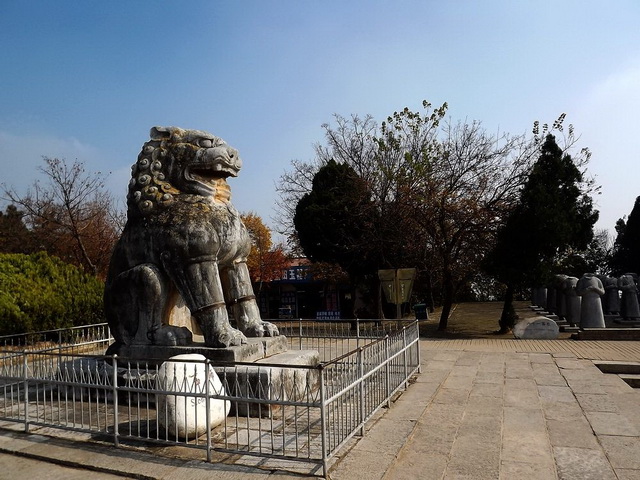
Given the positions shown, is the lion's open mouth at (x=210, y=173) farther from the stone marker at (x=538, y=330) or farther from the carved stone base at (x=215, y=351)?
the stone marker at (x=538, y=330)

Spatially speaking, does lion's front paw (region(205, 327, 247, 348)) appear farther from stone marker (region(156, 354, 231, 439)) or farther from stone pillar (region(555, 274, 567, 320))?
stone pillar (region(555, 274, 567, 320))

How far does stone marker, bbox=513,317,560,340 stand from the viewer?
13719 millimetres

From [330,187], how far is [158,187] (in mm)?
13303

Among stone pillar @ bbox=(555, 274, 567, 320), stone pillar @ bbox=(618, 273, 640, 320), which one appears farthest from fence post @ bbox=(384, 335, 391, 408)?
stone pillar @ bbox=(618, 273, 640, 320)

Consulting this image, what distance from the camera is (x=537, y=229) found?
14.7m

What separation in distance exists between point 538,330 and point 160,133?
11.2 m

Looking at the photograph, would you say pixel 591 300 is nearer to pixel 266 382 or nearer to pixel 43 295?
pixel 266 382

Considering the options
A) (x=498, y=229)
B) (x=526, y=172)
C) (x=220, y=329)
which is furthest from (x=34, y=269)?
(x=526, y=172)

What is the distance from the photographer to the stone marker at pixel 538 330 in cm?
1372

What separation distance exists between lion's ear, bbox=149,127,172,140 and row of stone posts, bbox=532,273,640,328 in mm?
12701

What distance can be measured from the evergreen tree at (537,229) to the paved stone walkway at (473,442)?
7.58 metres

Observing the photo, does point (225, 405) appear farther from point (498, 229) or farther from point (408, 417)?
point (498, 229)

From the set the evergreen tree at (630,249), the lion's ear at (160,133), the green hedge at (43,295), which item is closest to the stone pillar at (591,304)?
the lion's ear at (160,133)

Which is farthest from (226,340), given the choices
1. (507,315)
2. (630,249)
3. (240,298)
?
(630,249)
